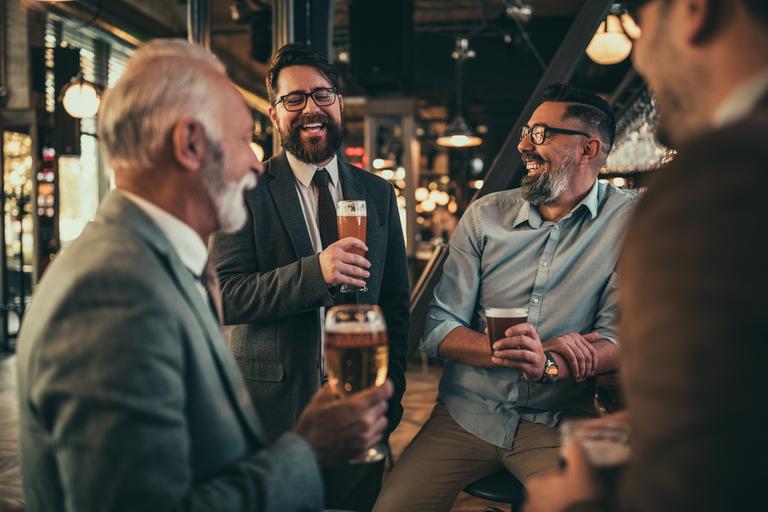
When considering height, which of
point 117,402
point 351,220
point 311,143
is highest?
point 311,143

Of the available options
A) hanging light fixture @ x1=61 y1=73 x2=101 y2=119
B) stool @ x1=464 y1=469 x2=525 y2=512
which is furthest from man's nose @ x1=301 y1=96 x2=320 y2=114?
hanging light fixture @ x1=61 y1=73 x2=101 y2=119

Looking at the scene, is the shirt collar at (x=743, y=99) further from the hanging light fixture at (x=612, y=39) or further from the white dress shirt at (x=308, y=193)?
the hanging light fixture at (x=612, y=39)

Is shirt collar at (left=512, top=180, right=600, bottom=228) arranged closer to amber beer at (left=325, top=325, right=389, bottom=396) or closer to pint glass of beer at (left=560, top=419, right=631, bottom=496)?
amber beer at (left=325, top=325, right=389, bottom=396)

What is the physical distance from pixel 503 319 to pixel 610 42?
15.8 ft

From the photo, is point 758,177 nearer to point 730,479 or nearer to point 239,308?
point 730,479

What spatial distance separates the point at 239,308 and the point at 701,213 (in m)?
1.52

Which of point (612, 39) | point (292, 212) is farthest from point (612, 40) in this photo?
point (292, 212)

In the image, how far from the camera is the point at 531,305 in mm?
2193

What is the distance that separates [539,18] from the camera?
12391mm

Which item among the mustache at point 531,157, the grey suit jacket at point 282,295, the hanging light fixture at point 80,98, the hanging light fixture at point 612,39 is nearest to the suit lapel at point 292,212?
the grey suit jacket at point 282,295

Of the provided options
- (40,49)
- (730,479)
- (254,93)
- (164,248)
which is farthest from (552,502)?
(254,93)

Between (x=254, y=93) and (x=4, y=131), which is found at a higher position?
(x=254, y=93)

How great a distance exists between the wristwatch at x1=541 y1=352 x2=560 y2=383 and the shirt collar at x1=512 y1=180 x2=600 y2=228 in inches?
19.8

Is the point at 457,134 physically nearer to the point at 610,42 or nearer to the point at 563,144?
the point at 610,42
